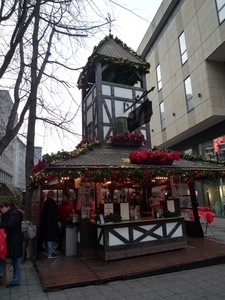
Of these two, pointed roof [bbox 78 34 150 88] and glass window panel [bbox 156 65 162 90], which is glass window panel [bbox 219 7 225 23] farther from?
glass window panel [bbox 156 65 162 90]

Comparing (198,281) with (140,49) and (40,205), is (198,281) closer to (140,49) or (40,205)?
(40,205)

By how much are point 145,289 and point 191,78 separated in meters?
17.2

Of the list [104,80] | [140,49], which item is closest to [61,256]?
[104,80]

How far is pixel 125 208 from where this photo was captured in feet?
23.6

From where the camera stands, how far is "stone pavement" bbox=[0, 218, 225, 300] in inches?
174

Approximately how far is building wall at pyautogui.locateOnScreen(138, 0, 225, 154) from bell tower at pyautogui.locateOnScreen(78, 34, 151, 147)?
10.3 ft

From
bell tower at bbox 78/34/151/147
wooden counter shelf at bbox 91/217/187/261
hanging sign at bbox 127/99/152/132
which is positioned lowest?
wooden counter shelf at bbox 91/217/187/261

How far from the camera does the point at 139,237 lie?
684cm

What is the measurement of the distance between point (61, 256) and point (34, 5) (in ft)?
22.8

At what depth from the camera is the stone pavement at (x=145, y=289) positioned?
441 centimetres

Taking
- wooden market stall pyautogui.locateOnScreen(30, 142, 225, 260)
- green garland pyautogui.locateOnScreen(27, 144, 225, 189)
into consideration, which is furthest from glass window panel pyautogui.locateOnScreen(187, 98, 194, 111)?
green garland pyautogui.locateOnScreen(27, 144, 225, 189)

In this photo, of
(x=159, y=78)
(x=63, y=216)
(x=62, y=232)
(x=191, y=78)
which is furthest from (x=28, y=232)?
(x=159, y=78)

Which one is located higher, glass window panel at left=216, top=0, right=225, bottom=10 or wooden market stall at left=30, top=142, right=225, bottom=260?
glass window panel at left=216, top=0, right=225, bottom=10

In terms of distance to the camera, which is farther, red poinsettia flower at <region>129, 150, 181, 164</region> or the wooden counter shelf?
red poinsettia flower at <region>129, 150, 181, 164</region>
